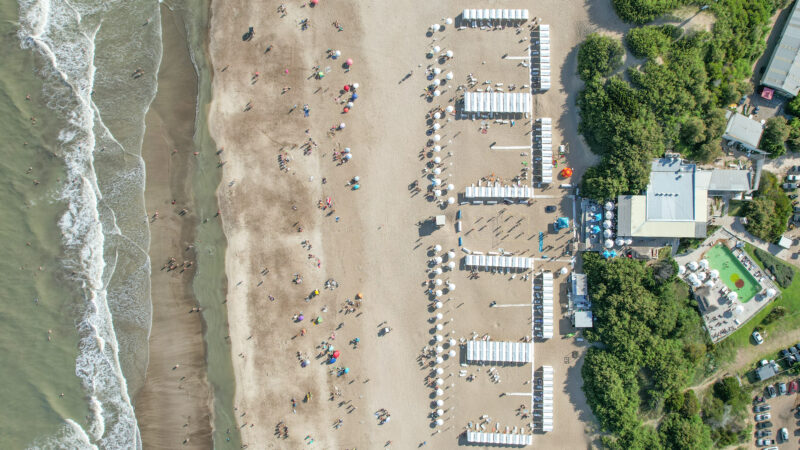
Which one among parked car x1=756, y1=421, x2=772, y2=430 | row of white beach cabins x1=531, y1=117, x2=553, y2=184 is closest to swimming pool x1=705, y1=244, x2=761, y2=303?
parked car x1=756, y1=421, x2=772, y2=430

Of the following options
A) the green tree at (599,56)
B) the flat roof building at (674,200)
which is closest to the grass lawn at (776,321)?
the flat roof building at (674,200)

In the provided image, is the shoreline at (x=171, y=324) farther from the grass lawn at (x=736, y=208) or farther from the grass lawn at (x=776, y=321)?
the grass lawn at (x=736, y=208)

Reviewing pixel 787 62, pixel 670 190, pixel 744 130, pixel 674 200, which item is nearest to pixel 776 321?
pixel 674 200

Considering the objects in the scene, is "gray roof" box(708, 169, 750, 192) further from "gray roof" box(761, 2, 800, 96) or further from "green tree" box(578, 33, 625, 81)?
"green tree" box(578, 33, 625, 81)

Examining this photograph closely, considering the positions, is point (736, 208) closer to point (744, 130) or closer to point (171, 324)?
point (744, 130)

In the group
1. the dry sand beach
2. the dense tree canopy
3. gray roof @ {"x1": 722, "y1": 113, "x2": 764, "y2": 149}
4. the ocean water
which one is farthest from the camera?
the dry sand beach

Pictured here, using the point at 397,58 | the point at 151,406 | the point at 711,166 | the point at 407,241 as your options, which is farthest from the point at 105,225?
the point at 711,166

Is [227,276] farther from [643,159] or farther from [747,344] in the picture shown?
[747,344]
